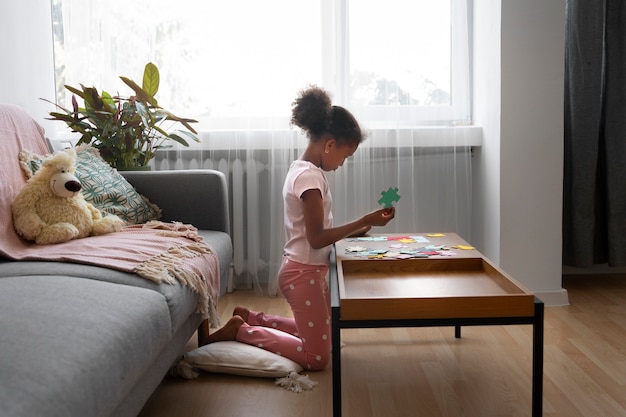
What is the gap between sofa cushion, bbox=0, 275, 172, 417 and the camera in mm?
956

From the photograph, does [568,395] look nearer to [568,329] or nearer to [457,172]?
[568,329]

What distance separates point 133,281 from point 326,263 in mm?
737

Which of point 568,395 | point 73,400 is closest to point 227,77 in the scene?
point 568,395

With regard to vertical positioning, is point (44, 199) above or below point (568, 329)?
above

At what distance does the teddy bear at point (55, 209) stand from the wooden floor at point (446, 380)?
1.76 ft

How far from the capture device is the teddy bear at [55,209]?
2.00 metres

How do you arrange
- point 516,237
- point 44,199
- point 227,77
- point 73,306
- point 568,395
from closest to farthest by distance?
1. point 73,306
2. point 568,395
3. point 44,199
4. point 516,237
5. point 227,77

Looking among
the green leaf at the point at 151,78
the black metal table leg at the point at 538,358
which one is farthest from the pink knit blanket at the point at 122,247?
the black metal table leg at the point at 538,358

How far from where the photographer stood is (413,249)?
2.09 meters

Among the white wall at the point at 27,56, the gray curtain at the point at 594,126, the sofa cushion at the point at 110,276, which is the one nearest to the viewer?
the sofa cushion at the point at 110,276

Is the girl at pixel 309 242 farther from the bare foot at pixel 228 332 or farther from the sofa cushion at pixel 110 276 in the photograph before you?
the sofa cushion at pixel 110 276

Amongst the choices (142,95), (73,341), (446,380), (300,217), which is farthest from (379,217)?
(142,95)

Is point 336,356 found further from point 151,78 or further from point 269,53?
point 269,53

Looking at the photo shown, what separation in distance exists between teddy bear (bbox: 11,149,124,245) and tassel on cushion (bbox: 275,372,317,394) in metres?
0.74
